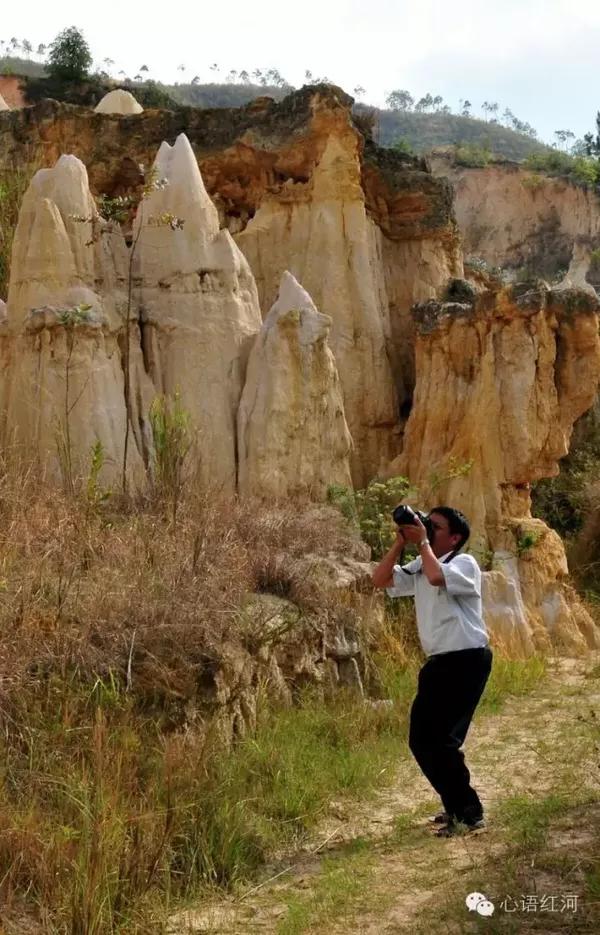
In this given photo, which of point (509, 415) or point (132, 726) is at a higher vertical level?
point (509, 415)

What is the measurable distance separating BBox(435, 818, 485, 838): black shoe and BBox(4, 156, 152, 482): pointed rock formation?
5.48 m

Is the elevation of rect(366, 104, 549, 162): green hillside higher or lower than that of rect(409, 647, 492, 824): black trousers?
higher

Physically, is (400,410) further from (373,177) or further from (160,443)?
(160,443)

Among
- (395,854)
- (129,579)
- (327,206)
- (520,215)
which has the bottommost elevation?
(395,854)

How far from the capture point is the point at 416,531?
5.48 m

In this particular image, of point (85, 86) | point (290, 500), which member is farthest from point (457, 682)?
point (85, 86)

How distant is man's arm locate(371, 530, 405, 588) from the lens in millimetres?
5574

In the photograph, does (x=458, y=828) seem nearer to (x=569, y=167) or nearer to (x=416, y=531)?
(x=416, y=531)

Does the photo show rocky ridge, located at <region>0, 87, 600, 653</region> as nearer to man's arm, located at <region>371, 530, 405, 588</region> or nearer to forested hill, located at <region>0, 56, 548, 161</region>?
man's arm, located at <region>371, 530, 405, 588</region>

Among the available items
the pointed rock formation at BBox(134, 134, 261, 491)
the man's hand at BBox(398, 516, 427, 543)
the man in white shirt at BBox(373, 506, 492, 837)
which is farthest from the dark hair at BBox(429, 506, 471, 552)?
the pointed rock formation at BBox(134, 134, 261, 491)

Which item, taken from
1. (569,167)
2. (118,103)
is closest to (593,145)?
(569,167)

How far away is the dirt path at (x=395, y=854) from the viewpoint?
4559 millimetres

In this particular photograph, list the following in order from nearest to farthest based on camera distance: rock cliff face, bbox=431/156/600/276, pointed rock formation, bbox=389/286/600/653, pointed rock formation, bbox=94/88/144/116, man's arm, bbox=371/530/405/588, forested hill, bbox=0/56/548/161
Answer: man's arm, bbox=371/530/405/588 → pointed rock formation, bbox=389/286/600/653 → pointed rock formation, bbox=94/88/144/116 → rock cliff face, bbox=431/156/600/276 → forested hill, bbox=0/56/548/161

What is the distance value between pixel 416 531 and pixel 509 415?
26.8 ft
